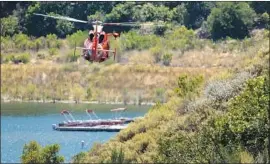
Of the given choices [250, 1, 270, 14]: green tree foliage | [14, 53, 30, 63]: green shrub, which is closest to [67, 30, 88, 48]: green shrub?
[14, 53, 30, 63]: green shrub

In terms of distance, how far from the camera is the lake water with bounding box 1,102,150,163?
40.3 metres

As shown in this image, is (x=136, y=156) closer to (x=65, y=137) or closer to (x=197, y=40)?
(x=65, y=137)

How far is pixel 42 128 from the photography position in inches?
1928

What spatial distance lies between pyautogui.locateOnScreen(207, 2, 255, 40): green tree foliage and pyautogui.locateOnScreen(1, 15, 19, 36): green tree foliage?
14384mm

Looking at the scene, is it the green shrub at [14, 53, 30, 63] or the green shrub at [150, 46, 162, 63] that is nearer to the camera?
the green shrub at [14, 53, 30, 63]

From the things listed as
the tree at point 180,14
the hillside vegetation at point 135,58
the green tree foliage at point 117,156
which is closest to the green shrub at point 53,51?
the hillside vegetation at point 135,58

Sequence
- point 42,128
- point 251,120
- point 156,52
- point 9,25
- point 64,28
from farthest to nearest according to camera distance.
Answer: point 9,25
point 64,28
point 156,52
point 42,128
point 251,120

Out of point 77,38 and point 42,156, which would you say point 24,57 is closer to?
point 77,38

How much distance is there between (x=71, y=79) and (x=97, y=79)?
162 centimetres

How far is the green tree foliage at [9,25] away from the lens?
7356 cm

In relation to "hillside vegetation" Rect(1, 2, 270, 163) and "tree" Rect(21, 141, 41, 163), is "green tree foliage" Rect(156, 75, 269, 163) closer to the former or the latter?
"hillside vegetation" Rect(1, 2, 270, 163)

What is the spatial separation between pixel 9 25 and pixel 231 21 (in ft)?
55.3

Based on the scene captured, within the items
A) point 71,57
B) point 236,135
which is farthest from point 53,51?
point 236,135

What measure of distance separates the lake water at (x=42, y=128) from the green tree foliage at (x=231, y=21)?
11.9 meters
